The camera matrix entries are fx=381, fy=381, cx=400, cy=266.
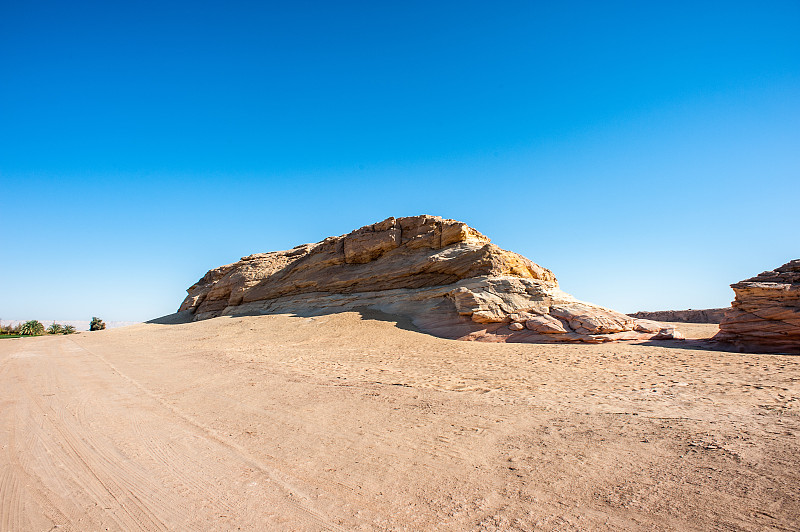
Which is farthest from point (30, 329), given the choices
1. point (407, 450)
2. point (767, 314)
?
point (767, 314)

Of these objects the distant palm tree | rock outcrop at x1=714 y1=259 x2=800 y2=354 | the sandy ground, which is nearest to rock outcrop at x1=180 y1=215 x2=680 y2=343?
rock outcrop at x1=714 y1=259 x2=800 y2=354

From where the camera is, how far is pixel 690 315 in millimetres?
38375

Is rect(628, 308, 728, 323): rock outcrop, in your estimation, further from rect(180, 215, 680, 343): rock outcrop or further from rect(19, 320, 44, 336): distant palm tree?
rect(19, 320, 44, 336): distant palm tree

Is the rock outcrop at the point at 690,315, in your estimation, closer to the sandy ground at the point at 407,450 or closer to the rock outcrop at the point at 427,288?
the rock outcrop at the point at 427,288

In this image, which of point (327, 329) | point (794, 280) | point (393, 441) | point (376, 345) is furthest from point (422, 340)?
point (794, 280)

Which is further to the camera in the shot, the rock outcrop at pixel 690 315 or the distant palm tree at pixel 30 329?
the distant palm tree at pixel 30 329

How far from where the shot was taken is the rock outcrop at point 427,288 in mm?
20234

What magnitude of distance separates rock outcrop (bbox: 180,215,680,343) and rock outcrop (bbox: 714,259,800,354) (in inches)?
95.4

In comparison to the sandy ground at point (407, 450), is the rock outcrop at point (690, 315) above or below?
above

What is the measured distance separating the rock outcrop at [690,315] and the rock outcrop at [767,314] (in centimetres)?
2119

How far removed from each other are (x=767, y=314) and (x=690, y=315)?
2581 cm

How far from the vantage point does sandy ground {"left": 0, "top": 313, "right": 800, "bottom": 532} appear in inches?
154

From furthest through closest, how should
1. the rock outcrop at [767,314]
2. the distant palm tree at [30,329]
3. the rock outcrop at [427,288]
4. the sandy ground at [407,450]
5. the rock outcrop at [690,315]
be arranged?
the distant palm tree at [30,329] → the rock outcrop at [690,315] → the rock outcrop at [427,288] → the rock outcrop at [767,314] → the sandy ground at [407,450]

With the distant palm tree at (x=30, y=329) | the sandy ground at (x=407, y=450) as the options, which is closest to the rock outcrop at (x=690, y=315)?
the sandy ground at (x=407, y=450)
